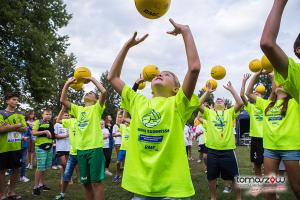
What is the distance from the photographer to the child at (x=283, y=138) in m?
5.20

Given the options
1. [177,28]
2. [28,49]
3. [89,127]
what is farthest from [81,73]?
[28,49]

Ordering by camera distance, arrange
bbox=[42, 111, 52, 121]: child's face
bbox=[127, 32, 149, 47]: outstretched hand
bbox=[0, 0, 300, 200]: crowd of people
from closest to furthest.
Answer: bbox=[0, 0, 300, 200]: crowd of people → bbox=[127, 32, 149, 47]: outstretched hand → bbox=[42, 111, 52, 121]: child's face

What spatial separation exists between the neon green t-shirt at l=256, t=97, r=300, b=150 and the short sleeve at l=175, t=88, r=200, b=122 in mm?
2545

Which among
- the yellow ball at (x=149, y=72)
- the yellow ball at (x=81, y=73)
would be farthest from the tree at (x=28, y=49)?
the yellow ball at (x=149, y=72)

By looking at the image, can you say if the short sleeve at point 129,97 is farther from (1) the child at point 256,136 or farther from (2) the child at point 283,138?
(1) the child at point 256,136

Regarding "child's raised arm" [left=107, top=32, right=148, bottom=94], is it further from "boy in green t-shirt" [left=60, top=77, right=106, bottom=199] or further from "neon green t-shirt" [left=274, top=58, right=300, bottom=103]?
"boy in green t-shirt" [left=60, top=77, right=106, bottom=199]

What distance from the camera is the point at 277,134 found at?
214 inches

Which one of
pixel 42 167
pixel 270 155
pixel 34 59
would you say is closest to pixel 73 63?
pixel 34 59

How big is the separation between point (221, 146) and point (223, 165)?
0.40 meters

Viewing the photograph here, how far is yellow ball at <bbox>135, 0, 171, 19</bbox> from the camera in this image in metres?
3.65

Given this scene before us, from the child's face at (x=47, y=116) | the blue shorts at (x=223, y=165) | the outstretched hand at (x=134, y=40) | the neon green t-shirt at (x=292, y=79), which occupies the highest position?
the outstretched hand at (x=134, y=40)

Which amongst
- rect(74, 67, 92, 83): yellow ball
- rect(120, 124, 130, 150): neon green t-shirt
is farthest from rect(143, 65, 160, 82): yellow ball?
rect(120, 124, 130, 150): neon green t-shirt

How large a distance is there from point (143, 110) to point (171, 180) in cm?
77

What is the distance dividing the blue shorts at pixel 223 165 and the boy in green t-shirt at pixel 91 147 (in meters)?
2.32
